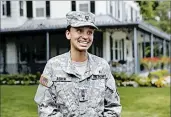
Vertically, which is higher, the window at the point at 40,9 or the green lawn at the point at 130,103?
the window at the point at 40,9

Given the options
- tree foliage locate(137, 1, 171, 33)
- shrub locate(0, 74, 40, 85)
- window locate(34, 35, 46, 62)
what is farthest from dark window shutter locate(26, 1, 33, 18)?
tree foliage locate(137, 1, 171, 33)

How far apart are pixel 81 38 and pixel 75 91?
37 cm

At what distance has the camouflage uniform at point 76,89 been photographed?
281 cm

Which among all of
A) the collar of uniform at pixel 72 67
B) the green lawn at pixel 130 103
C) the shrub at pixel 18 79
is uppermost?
the collar of uniform at pixel 72 67

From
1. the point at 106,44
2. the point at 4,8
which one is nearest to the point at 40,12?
the point at 4,8

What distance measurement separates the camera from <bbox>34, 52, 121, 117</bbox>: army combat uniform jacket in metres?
2.81

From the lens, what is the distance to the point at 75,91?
2.81 meters

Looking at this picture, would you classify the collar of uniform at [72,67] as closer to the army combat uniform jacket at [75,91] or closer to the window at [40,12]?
the army combat uniform jacket at [75,91]

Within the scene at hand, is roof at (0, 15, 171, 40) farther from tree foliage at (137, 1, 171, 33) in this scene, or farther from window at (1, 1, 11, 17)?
tree foliage at (137, 1, 171, 33)

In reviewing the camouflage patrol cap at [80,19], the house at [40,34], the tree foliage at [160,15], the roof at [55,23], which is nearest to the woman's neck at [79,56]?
the camouflage patrol cap at [80,19]

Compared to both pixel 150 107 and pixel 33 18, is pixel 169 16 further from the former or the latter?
pixel 150 107

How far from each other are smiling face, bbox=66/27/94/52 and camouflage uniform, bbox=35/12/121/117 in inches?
2.3

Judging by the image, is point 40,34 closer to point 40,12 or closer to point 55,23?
point 55,23

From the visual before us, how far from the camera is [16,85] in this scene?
2125cm
